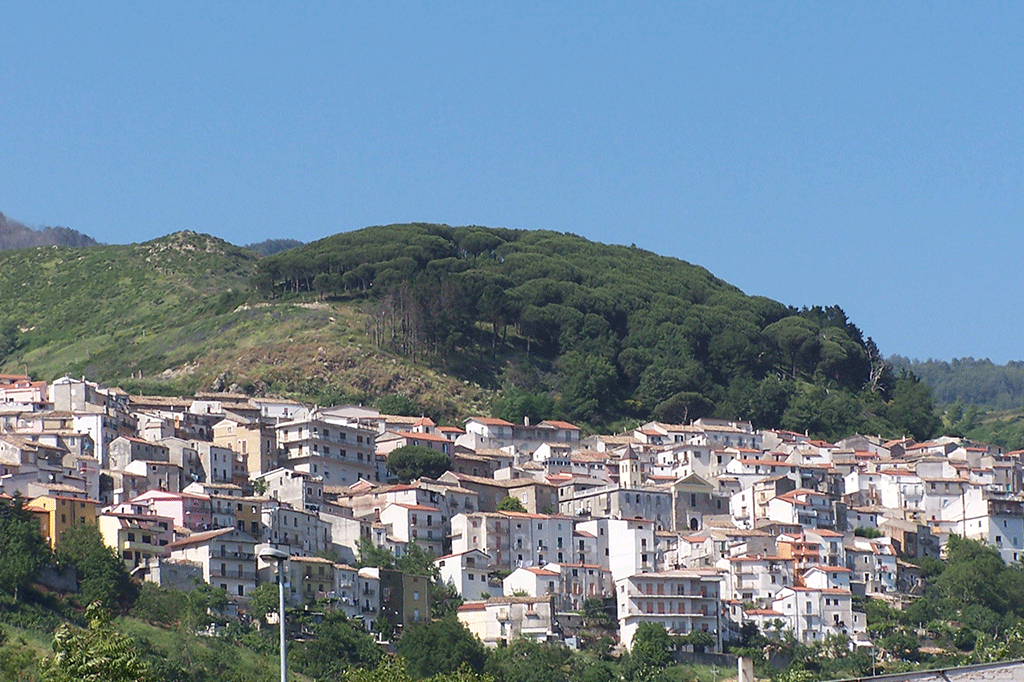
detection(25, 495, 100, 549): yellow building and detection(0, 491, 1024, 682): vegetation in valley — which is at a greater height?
detection(25, 495, 100, 549): yellow building

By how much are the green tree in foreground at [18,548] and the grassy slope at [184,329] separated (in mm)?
39059

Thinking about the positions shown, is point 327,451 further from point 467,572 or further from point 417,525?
point 467,572

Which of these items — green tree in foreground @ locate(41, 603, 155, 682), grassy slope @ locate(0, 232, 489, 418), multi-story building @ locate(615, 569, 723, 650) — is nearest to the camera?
green tree in foreground @ locate(41, 603, 155, 682)

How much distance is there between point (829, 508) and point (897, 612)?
973cm

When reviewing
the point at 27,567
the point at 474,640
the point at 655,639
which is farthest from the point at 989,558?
the point at 27,567

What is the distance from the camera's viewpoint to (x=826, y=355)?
13700 centimetres

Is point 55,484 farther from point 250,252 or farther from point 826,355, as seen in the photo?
point 250,252

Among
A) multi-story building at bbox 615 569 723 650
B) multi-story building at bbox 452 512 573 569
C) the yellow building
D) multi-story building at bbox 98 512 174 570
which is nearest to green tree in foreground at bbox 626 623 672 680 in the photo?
multi-story building at bbox 615 569 723 650

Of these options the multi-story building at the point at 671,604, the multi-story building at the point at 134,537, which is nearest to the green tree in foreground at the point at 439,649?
the multi-story building at the point at 671,604

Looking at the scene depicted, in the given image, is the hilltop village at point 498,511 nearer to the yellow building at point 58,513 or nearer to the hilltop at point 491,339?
the yellow building at point 58,513

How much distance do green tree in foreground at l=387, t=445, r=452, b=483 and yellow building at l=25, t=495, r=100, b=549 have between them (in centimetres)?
2027

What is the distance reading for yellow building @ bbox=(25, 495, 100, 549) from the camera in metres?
76.4

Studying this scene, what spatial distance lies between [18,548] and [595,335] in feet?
207

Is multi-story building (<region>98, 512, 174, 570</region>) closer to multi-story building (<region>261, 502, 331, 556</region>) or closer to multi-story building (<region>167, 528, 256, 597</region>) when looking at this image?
multi-story building (<region>167, 528, 256, 597</region>)
